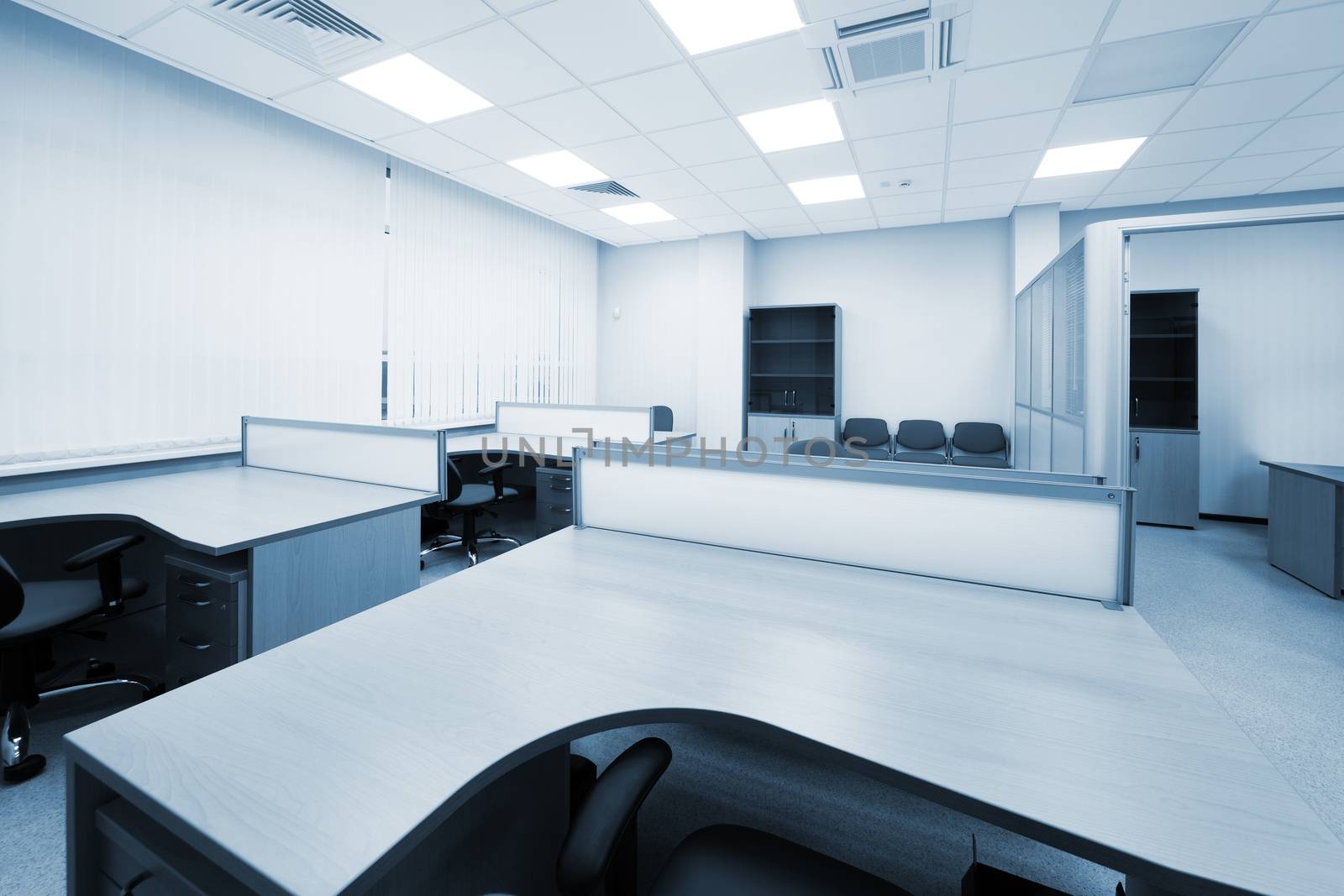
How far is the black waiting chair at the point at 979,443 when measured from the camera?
17.7 ft

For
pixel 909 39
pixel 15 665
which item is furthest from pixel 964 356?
pixel 15 665

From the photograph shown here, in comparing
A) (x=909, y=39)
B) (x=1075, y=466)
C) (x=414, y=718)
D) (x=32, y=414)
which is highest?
(x=909, y=39)

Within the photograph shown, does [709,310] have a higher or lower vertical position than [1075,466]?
higher

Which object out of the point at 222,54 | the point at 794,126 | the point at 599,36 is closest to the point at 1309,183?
the point at 794,126

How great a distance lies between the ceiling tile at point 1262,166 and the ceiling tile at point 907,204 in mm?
1828

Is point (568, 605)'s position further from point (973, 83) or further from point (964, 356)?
point (964, 356)

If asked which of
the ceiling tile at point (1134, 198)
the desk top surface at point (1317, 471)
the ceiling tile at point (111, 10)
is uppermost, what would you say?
the ceiling tile at point (1134, 198)

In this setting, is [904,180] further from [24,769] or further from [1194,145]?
[24,769]

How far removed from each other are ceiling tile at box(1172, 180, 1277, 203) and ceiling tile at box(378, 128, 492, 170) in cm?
545

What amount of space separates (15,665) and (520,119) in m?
3.26

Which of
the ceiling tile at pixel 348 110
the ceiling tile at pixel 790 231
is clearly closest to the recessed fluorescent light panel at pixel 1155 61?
the ceiling tile at pixel 790 231

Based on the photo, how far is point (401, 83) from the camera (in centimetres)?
304

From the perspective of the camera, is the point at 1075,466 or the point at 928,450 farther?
the point at 928,450

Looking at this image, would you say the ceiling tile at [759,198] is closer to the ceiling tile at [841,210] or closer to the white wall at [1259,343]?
the ceiling tile at [841,210]
